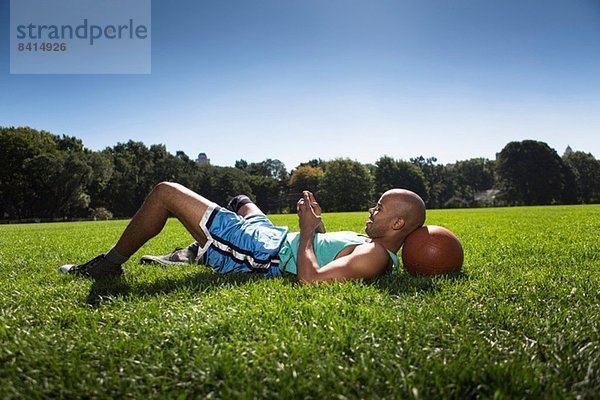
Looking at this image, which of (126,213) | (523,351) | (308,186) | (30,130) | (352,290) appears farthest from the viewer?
(308,186)

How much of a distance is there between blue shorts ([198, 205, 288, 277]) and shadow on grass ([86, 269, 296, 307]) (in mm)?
137

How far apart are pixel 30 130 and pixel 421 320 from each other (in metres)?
73.0

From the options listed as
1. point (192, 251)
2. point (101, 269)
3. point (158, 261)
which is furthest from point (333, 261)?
point (158, 261)

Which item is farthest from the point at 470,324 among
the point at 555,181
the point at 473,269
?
the point at 555,181

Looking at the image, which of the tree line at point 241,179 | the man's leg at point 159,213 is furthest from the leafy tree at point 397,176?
the man's leg at point 159,213

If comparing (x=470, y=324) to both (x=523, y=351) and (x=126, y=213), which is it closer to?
(x=523, y=351)

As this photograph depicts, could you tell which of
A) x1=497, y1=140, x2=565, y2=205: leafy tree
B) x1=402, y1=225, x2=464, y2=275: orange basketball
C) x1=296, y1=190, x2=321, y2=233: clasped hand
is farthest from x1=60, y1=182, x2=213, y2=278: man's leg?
x1=497, y1=140, x2=565, y2=205: leafy tree

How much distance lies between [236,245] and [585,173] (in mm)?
107136

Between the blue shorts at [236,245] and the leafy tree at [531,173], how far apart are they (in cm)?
8677

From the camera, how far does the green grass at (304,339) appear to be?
198cm

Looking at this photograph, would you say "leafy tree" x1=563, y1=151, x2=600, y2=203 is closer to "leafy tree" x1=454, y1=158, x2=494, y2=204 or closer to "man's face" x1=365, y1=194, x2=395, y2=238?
"leafy tree" x1=454, y1=158, x2=494, y2=204

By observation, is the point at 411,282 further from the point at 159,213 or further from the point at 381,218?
the point at 159,213

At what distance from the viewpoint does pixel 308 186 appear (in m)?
97.9

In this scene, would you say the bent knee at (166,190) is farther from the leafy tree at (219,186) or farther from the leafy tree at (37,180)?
the leafy tree at (219,186)
